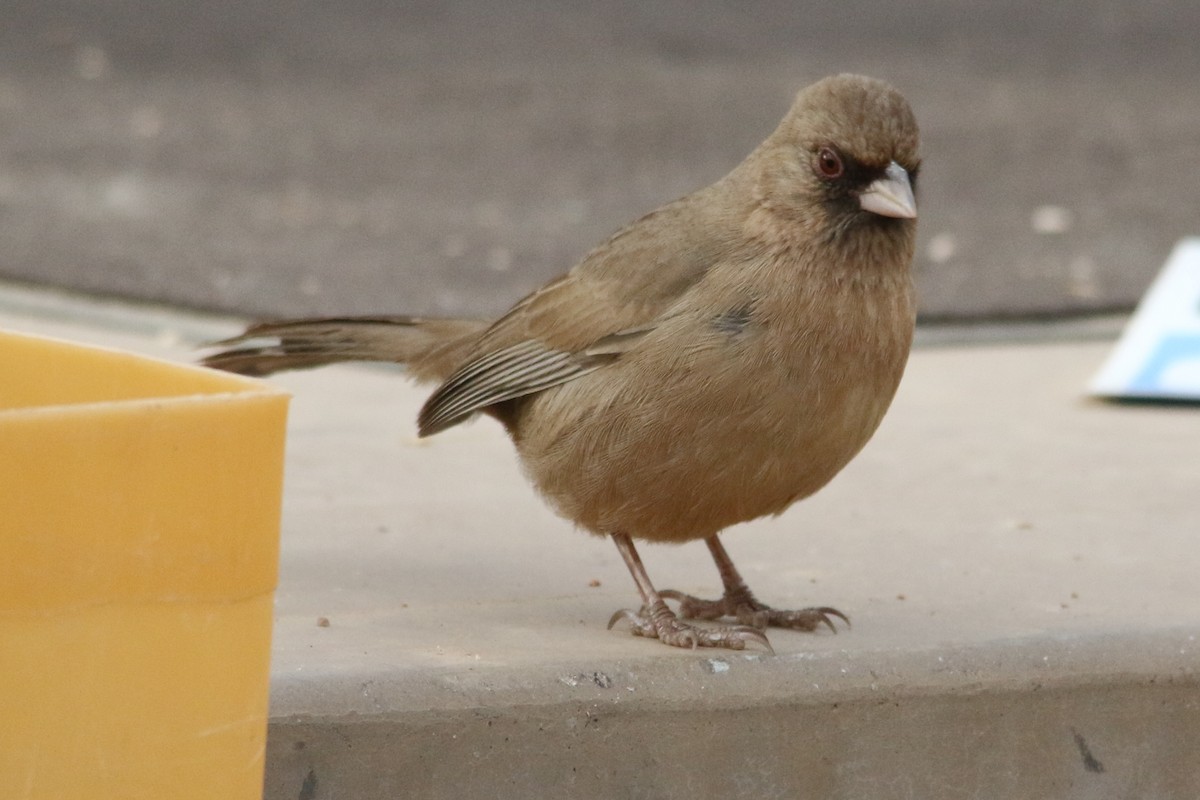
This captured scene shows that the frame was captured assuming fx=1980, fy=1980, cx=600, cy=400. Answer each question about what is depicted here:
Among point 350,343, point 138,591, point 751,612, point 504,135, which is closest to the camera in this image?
point 138,591

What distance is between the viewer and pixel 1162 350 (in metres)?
7.53

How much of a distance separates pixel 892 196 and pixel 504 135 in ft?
26.1

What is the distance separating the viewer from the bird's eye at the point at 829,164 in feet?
14.5

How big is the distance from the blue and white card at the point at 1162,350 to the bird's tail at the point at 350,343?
9.56ft

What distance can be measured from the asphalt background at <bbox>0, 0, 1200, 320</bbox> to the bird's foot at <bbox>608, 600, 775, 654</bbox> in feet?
13.6

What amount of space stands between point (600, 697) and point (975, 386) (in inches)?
154

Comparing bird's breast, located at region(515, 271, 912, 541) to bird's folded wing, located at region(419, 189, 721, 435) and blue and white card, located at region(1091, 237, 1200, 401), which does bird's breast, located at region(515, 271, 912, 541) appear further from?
blue and white card, located at region(1091, 237, 1200, 401)

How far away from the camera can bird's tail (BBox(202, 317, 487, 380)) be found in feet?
17.7

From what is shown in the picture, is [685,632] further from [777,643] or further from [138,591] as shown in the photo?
[138,591]

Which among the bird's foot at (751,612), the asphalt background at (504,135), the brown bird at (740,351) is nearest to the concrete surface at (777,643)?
the bird's foot at (751,612)

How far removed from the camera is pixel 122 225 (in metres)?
9.80

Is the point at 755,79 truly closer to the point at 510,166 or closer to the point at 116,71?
the point at 510,166

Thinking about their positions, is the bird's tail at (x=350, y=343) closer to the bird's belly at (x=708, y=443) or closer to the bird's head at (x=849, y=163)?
the bird's belly at (x=708, y=443)

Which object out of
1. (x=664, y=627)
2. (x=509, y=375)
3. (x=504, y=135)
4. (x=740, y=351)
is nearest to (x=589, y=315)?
(x=509, y=375)
